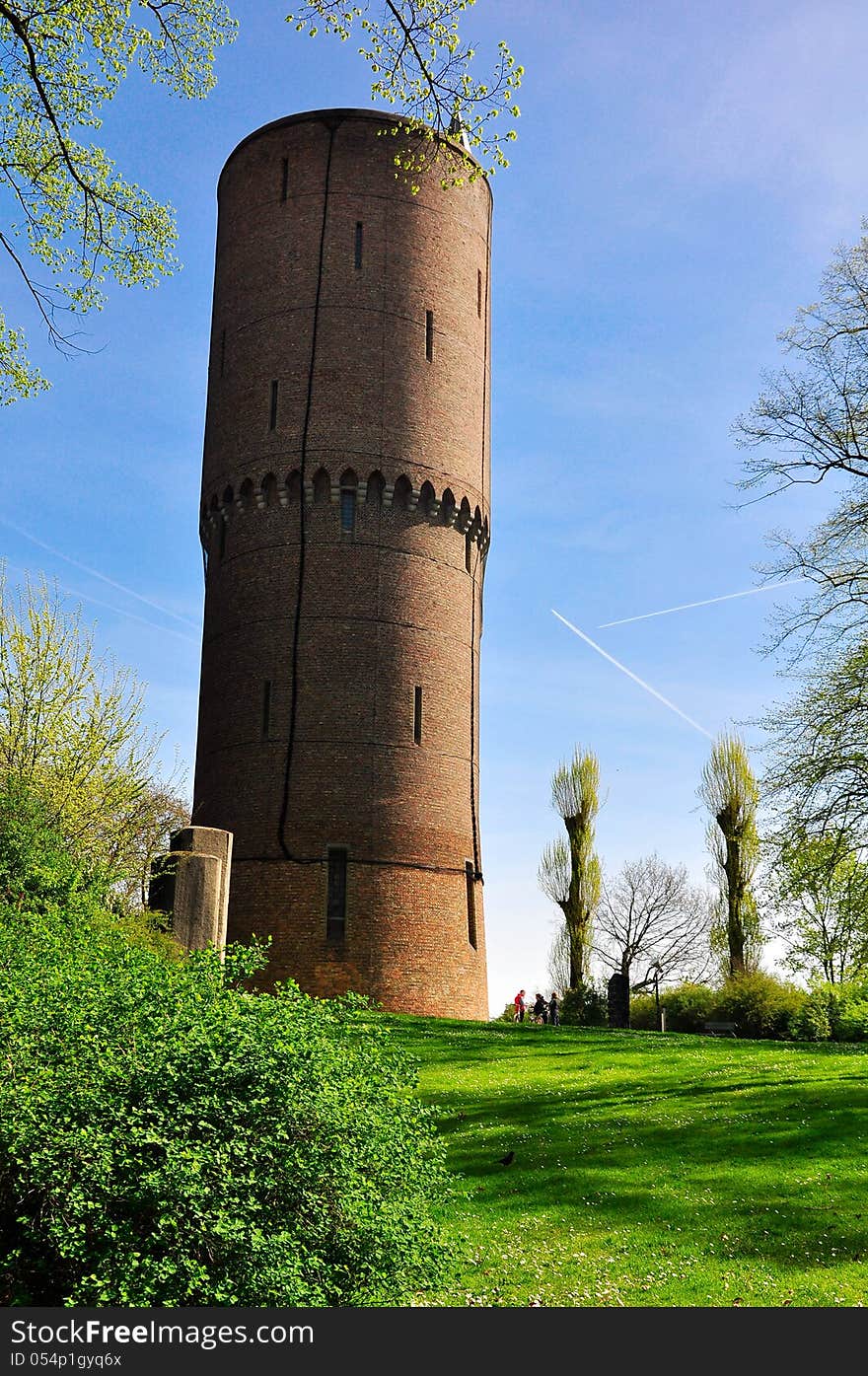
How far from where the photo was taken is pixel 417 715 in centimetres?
2702

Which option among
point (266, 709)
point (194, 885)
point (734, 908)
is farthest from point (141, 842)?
point (734, 908)

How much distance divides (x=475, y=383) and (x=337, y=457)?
14.8 ft

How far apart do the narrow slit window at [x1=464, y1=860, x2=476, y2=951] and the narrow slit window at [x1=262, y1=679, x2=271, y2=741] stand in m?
5.27

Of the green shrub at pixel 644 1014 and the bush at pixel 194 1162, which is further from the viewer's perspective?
the green shrub at pixel 644 1014

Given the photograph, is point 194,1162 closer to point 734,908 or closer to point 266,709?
point 266,709

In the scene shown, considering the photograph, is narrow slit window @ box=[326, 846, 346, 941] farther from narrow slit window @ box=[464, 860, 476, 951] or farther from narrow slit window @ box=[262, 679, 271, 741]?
narrow slit window @ box=[464, 860, 476, 951]

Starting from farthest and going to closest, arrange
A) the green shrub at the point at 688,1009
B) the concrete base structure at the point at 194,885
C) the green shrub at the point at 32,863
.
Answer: the green shrub at the point at 688,1009 → the concrete base structure at the point at 194,885 → the green shrub at the point at 32,863

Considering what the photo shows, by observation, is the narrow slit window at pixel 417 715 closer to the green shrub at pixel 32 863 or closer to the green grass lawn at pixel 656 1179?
the green grass lawn at pixel 656 1179

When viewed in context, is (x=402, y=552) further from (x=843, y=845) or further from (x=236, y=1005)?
(x=236, y=1005)

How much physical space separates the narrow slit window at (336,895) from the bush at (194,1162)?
17805mm

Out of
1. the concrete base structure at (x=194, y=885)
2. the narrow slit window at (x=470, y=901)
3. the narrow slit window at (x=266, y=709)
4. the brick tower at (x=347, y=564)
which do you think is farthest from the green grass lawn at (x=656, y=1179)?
the narrow slit window at (x=266, y=709)

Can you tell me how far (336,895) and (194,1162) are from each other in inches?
769

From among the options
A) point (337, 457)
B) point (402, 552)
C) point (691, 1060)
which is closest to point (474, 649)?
point (402, 552)

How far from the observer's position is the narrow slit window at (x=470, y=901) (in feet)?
89.9
